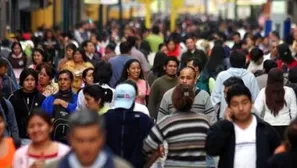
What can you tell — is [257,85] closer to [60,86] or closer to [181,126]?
[60,86]

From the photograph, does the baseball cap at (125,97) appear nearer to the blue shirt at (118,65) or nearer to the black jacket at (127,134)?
the black jacket at (127,134)

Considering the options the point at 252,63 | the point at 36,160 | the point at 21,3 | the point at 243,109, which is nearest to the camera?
the point at 36,160

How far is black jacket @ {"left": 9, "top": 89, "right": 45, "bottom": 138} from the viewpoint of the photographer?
12703 mm

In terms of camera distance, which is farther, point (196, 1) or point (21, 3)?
point (196, 1)

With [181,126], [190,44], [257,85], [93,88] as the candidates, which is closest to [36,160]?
[181,126]

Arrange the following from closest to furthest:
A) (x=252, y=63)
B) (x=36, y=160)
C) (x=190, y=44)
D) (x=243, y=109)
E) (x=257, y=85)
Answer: (x=36, y=160), (x=243, y=109), (x=257, y=85), (x=252, y=63), (x=190, y=44)

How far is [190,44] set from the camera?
22406mm

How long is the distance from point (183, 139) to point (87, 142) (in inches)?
124

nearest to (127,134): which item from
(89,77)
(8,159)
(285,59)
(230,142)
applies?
(230,142)

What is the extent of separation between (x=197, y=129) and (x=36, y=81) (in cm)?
428

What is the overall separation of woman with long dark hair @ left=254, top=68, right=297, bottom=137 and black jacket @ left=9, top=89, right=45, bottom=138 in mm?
2457

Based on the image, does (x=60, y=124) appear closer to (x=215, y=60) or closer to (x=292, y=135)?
(x=292, y=135)

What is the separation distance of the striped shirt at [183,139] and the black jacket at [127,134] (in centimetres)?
48

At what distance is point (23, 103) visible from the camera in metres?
12.8
